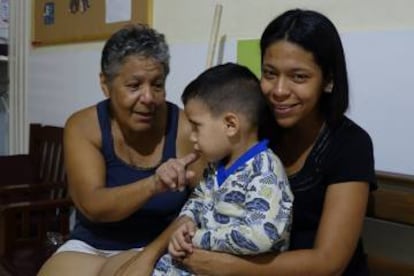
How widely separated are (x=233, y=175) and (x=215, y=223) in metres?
0.12

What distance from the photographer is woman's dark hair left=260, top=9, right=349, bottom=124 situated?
127cm

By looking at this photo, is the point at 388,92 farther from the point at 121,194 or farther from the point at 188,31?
the point at 188,31

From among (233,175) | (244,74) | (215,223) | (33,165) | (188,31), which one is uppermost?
(188,31)

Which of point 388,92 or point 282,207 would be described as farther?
point 388,92

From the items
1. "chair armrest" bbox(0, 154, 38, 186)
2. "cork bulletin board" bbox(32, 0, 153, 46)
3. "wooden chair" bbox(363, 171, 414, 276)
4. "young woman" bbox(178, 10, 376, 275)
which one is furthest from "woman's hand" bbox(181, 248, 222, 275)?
"chair armrest" bbox(0, 154, 38, 186)

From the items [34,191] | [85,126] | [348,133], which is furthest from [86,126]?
[34,191]

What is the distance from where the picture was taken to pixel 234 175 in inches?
50.6

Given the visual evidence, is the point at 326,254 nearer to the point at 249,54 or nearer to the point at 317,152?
the point at 317,152

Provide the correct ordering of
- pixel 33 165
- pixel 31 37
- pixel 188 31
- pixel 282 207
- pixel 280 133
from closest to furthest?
1. pixel 282 207
2. pixel 280 133
3. pixel 188 31
4. pixel 33 165
5. pixel 31 37

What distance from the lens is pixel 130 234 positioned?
169cm

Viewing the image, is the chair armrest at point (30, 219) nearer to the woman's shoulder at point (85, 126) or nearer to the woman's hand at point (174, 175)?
the woman's shoulder at point (85, 126)

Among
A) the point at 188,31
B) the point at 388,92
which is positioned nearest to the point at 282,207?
the point at 388,92

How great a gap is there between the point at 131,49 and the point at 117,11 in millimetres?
1178

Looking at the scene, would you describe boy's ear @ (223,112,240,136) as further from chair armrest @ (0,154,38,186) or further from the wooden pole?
chair armrest @ (0,154,38,186)
